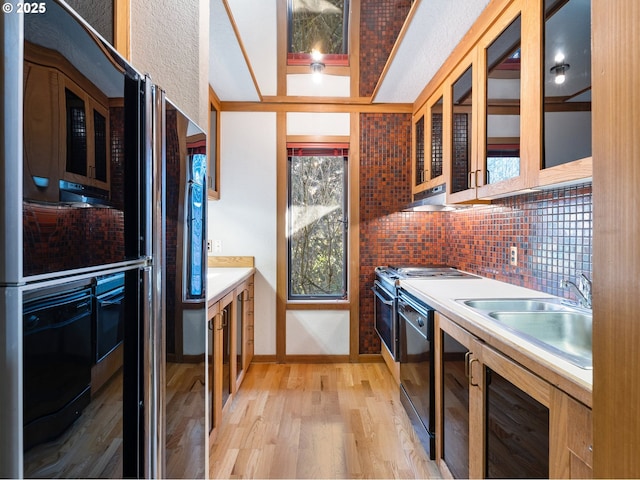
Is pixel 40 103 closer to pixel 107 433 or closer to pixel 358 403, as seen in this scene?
pixel 107 433

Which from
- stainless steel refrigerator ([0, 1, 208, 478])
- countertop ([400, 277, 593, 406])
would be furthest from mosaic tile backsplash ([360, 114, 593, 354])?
stainless steel refrigerator ([0, 1, 208, 478])

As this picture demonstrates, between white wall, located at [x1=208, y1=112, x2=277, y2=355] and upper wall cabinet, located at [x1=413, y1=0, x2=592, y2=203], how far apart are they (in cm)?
170

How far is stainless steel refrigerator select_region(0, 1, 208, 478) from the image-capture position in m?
0.52

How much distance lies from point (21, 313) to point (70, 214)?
0.61 ft

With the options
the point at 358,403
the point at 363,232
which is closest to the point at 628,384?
the point at 358,403

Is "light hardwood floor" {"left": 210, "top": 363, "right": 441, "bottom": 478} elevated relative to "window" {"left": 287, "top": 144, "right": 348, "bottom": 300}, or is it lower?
lower

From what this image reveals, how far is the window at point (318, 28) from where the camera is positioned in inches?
132

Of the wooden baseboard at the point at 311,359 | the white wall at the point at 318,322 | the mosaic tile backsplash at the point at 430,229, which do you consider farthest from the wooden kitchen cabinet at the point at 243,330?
the mosaic tile backsplash at the point at 430,229

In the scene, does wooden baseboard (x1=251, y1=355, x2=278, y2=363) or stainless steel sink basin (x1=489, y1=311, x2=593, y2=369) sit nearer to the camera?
stainless steel sink basin (x1=489, y1=311, x2=593, y2=369)

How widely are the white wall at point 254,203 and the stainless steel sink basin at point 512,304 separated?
208 centimetres

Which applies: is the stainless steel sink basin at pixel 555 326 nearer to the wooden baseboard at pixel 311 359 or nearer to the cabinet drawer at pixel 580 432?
the cabinet drawer at pixel 580 432

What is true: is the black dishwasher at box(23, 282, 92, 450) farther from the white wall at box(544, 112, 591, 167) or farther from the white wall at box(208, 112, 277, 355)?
the white wall at box(208, 112, 277, 355)

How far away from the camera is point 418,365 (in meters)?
1.97

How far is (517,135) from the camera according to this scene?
5.10 ft
